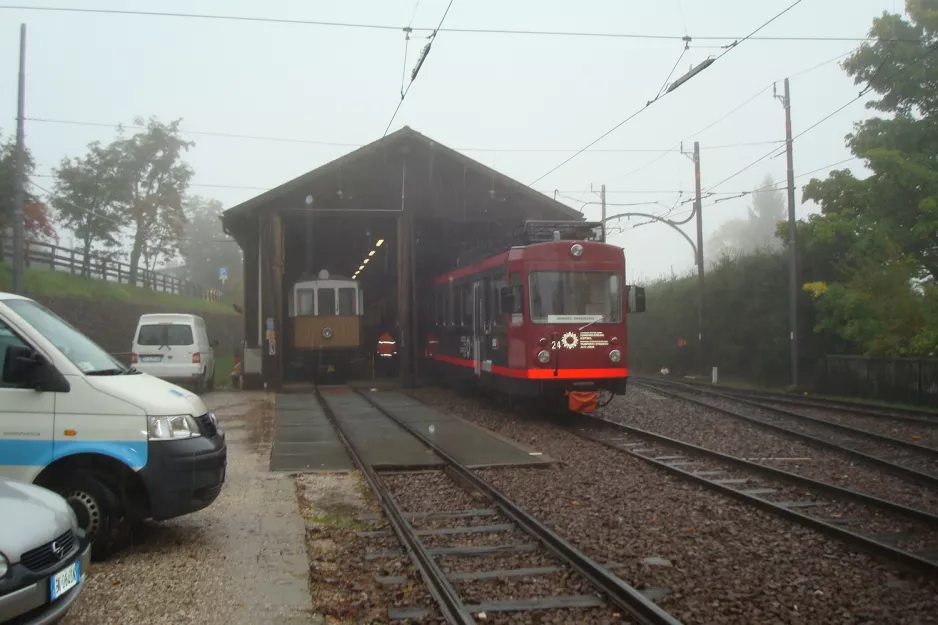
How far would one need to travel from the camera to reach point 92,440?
591 centimetres

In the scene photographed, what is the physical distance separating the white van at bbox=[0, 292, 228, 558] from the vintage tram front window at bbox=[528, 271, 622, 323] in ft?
27.8

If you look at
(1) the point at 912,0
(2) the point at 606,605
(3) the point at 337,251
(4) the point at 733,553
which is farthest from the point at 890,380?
(3) the point at 337,251

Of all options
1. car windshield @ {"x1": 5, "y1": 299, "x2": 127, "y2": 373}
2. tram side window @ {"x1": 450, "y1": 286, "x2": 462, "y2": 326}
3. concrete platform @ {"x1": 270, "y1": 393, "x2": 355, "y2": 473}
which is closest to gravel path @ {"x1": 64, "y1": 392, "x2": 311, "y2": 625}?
car windshield @ {"x1": 5, "y1": 299, "x2": 127, "y2": 373}

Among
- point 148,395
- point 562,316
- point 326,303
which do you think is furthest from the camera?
point 326,303

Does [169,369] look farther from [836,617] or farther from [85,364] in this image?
[836,617]

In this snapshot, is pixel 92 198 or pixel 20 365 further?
pixel 92 198

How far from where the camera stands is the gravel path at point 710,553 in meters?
5.14

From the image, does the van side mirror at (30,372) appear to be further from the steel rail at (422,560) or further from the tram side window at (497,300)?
the tram side window at (497,300)

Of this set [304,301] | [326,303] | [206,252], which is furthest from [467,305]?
[206,252]

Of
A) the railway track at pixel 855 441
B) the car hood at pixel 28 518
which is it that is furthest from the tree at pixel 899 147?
the car hood at pixel 28 518

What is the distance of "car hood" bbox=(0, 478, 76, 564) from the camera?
156 inches

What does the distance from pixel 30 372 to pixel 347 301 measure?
2077 cm

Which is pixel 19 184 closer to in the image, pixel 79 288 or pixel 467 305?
pixel 467 305

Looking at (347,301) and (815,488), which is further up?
(347,301)
